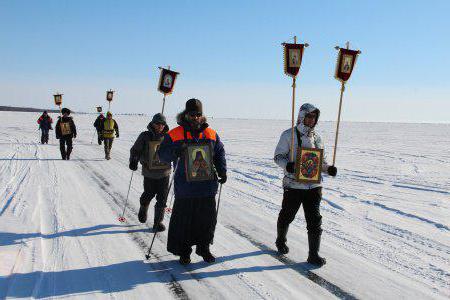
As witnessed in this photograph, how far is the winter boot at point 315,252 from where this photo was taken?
4.64 m

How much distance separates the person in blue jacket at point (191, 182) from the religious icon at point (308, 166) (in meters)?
1.00

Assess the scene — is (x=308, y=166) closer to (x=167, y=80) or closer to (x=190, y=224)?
(x=190, y=224)

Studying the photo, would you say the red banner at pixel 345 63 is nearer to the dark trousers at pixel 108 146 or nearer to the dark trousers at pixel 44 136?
the dark trousers at pixel 108 146

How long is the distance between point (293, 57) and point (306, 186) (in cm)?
176

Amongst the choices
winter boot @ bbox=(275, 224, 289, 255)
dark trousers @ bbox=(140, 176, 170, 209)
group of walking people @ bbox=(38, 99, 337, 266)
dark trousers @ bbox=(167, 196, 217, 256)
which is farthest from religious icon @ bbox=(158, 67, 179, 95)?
winter boot @ bbox=(275, 224, 289, 255)

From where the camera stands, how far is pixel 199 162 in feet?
14.8

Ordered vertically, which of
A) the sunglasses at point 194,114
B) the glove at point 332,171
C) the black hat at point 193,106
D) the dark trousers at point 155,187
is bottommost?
the dark trousers at point 155,187

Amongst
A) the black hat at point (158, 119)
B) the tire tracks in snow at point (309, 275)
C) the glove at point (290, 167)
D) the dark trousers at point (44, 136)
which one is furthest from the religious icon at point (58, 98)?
the glove at point (290, 167)

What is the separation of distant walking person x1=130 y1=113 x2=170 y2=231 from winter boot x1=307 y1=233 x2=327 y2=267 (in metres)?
2.31

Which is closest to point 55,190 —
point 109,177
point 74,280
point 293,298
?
point 109,177

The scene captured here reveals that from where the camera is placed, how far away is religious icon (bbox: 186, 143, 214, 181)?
4492 mm

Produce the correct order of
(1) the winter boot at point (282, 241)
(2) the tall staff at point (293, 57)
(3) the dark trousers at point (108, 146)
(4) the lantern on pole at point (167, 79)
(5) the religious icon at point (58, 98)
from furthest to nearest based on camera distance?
(5) the religious icon at point (58, 98) → (3) the dark trousers at point (108, 146) → (4) the lantern on pole at point (167, 79) → (2) the tall staff at point (293, 57) → (1) the winter boot at point (282, 241)

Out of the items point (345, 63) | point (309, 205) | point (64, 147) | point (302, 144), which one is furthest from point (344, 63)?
point (64, 147)

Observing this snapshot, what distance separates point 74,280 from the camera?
4.07 meters
